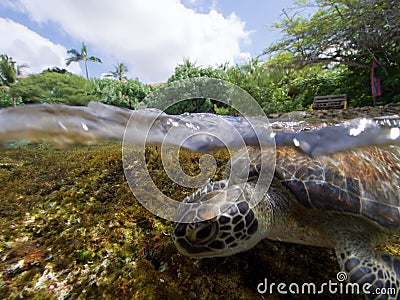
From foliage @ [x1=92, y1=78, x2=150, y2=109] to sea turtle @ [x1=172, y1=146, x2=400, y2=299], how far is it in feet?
23.6

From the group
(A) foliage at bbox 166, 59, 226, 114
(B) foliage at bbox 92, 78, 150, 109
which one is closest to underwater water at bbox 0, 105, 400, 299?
(A) foliage at bbox 166, 59, 226, 114

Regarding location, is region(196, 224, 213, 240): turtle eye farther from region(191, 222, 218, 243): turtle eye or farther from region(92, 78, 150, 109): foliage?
region(92, 78, 150, 109): foliage

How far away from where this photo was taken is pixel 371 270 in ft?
2.56

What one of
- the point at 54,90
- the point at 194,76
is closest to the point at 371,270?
the point at 194,76

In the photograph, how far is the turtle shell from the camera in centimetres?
93

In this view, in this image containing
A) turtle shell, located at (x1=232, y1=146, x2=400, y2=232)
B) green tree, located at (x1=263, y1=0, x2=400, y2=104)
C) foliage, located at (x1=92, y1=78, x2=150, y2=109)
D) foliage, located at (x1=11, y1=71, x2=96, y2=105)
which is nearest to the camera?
turtle shell, located at (x1=232, y1=146, x2=400, y2=232)

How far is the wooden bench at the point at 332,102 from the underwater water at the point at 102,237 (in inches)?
246

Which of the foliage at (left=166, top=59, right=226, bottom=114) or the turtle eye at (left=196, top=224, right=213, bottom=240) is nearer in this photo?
the turtle eye at (left=196, top=224, right=213, bottom=240)

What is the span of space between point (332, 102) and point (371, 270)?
7.72 m

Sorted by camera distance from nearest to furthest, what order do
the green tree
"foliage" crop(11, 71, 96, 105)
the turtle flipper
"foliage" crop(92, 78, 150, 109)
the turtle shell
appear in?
the turtle flipper
the turtle shell
the green tree
"foliage" crop(92, 78, 150, 109)
"foliage" crop(11, 71, 96, 105)

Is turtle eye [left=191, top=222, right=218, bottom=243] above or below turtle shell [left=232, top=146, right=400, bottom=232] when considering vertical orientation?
below

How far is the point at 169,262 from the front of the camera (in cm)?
94

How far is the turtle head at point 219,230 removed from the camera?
843mm

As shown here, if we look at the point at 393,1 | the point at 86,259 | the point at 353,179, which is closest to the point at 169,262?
the point at 86,259
